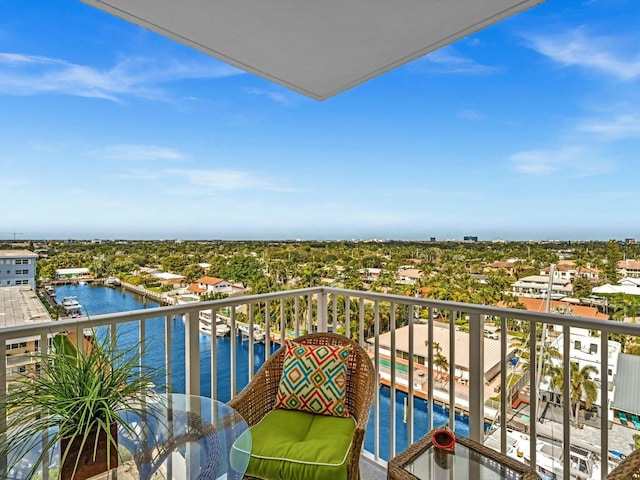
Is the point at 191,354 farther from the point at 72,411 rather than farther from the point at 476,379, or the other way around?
the point at 476,379

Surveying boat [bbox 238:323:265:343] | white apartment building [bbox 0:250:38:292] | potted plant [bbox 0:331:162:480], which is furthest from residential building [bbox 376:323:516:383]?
white apartment building [bbox 0:250:38:292]

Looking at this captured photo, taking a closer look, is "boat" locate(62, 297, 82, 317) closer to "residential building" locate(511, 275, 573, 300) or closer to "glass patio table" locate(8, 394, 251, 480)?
"glass patio table" locate(8, 394, 251, 480)

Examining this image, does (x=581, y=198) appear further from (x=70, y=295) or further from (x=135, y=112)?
(x=135, y=112)

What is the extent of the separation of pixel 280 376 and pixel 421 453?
3.21 feet

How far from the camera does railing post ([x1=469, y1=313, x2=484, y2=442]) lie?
2.06 metres

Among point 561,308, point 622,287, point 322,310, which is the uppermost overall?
point 622,287

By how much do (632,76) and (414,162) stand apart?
2551 millimetres

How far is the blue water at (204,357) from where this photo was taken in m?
1.95

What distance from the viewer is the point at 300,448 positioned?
168 cm

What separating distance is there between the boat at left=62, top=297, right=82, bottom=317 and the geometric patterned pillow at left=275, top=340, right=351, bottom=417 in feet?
3.83

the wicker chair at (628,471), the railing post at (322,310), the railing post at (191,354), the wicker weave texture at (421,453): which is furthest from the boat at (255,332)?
the wicker chair at (628,471)

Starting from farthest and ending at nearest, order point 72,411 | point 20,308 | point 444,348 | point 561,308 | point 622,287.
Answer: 1. point 444,348
2. point 622,287
3. point 561,308
4. point 20,308
5. point 72,411

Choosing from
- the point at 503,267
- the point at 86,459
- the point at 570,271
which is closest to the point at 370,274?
the point at 503,267

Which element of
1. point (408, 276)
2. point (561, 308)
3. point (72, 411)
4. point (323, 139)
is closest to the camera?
point (72, 411)
